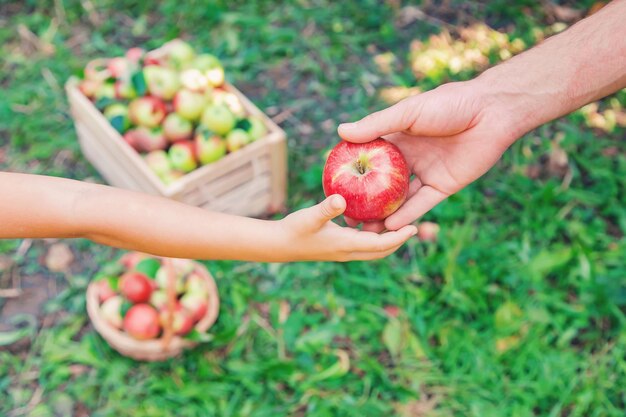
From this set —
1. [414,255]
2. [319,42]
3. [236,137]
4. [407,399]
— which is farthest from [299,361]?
[319,42]

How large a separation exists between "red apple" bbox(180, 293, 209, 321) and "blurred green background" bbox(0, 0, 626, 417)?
12 centimetres

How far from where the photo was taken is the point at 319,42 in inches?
154

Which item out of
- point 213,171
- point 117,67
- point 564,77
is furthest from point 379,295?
point 117,67

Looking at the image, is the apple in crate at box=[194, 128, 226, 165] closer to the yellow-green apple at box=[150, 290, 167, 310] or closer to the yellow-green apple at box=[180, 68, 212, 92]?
the yellow-green apple at box=[180, 68, 212, 92]

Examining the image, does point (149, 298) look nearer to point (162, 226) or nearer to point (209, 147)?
point (209, 147)

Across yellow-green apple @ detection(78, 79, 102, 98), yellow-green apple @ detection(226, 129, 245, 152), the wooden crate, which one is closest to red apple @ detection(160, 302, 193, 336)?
the wooden crate

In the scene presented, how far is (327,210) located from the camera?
1.55 m

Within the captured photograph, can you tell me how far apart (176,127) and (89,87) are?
21.7 inches

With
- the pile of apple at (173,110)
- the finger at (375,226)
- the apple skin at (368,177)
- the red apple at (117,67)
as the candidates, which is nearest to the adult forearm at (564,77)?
the apple skin at (368,177)

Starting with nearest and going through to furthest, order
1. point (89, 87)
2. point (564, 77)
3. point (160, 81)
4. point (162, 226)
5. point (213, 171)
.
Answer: point (162, 226), point (564, 77), point (213, 171), point (160, 81), point (89, 87)

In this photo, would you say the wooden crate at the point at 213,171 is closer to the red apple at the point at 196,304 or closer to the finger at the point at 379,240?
the red apple at the point at 196,304

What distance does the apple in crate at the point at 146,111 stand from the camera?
2908 mm

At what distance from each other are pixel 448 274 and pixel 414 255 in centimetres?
19

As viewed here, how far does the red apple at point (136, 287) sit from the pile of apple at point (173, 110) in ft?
1.45
